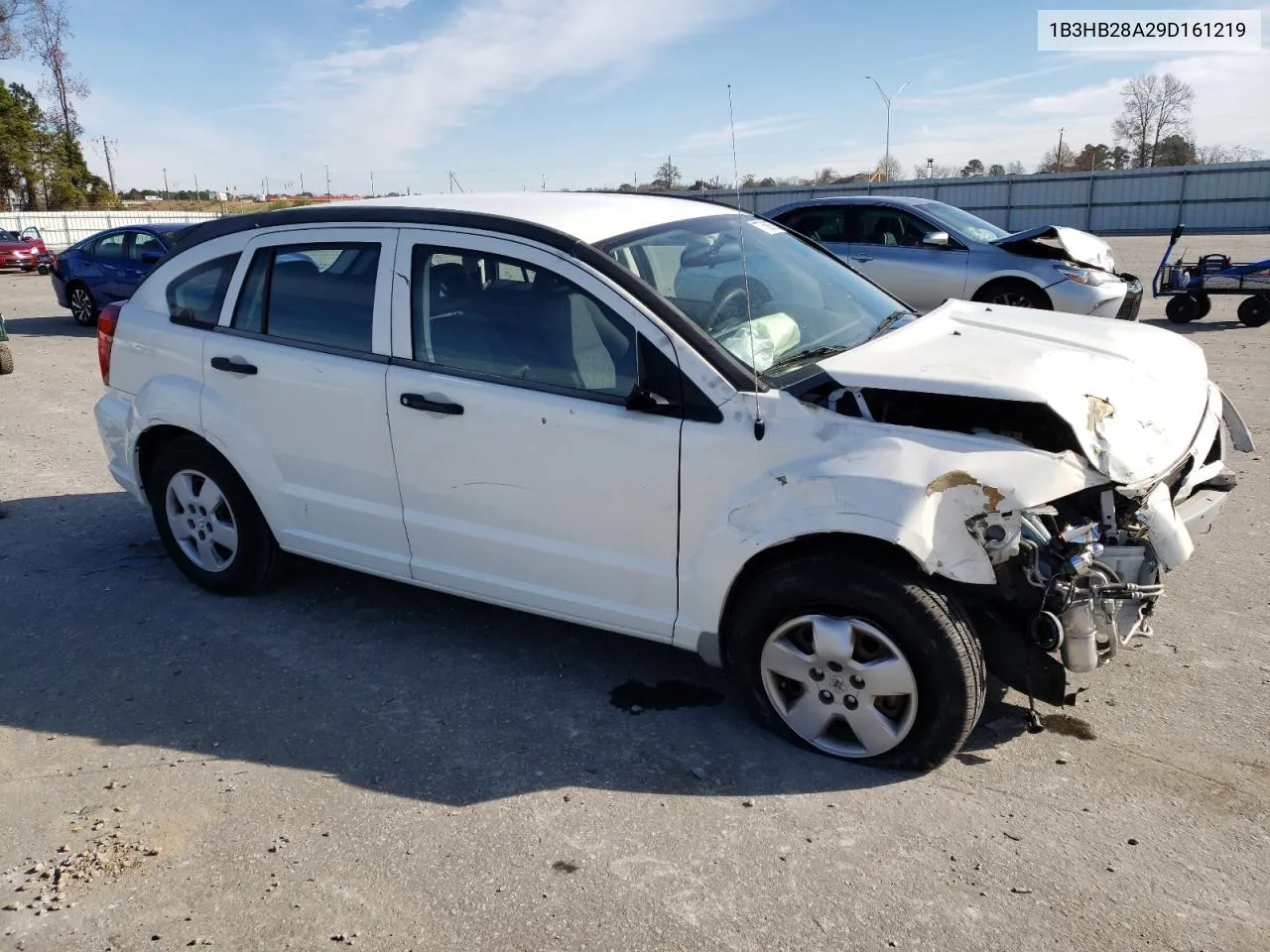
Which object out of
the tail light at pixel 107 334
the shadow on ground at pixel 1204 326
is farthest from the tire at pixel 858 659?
the shadow on ground at pixel 1204 326

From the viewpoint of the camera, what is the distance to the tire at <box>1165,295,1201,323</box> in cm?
1315

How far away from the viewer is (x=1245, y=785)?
3207 mm

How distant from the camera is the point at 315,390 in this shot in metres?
4.21

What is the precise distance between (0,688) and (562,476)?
8.38ft

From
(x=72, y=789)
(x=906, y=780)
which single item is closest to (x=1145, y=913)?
(x=906, y=780)

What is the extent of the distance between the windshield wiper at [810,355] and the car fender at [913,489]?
1.48 ft

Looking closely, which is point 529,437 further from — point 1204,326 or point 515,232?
point 1204,326

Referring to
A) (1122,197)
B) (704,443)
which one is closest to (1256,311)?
(704,443)

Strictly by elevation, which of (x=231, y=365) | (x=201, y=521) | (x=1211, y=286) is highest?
(x=231, y=365)

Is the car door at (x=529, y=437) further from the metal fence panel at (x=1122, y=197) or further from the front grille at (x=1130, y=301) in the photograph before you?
the metal fence panel at (x=1122, y=197)

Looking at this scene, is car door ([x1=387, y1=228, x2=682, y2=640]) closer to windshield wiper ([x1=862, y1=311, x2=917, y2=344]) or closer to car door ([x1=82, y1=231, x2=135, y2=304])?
windshield wiper ([x1=862, y1=311, x2=917, y2=344])

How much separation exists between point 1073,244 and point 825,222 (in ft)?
8.85

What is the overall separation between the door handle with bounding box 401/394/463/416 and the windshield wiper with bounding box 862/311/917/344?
1.60 metres

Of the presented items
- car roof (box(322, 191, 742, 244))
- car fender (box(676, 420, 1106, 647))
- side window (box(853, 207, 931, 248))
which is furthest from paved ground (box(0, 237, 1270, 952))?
side window (box(853, 207, 931, 248))
